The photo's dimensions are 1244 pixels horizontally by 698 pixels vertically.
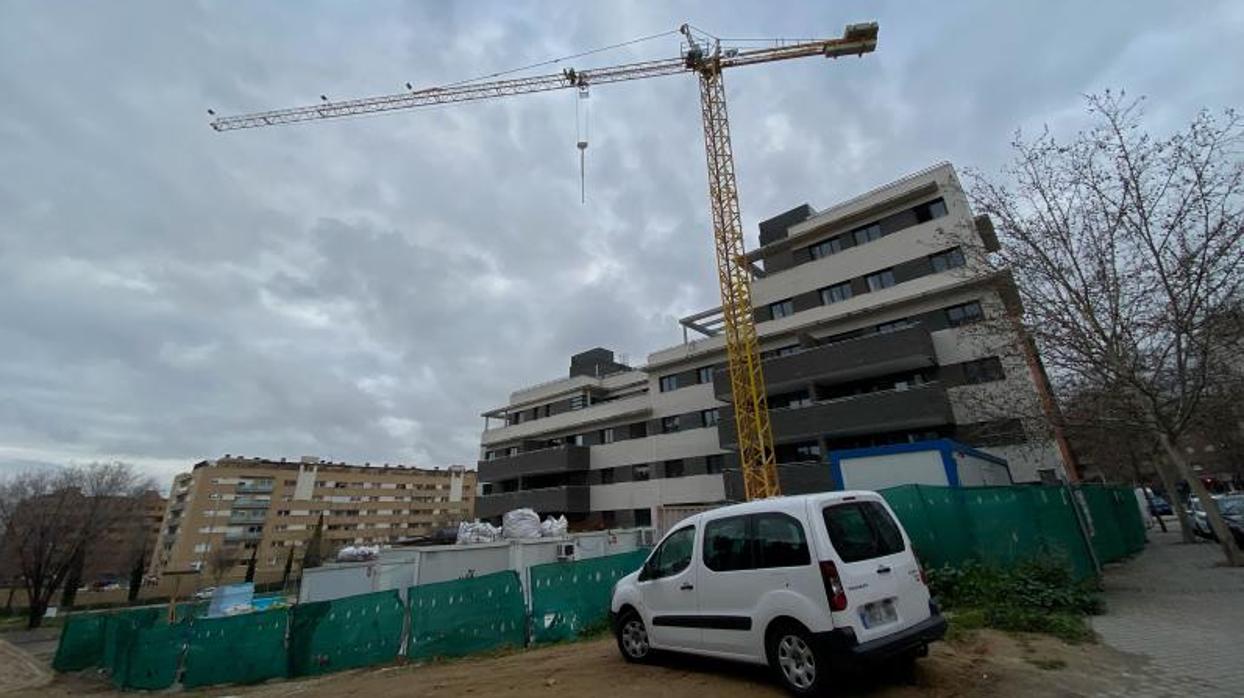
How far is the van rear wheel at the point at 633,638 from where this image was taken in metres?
6.82

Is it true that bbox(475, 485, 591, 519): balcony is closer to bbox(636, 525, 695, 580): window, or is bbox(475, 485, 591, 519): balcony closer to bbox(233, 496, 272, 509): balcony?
bbox(636, 525, 695, 580): window

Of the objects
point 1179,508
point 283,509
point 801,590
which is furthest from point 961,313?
point 283,509

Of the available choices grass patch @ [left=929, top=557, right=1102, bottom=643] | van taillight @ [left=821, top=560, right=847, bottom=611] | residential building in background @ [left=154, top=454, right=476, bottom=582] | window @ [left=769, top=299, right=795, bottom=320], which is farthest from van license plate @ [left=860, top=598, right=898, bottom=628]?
residential building in background @ [left=154, top=454, right=476, bottom=582]

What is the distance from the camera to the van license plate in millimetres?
4883

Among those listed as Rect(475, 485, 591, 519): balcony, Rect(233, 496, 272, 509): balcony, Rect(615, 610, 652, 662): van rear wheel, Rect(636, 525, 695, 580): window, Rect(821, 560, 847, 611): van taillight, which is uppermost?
Rect(233, 496, 272, 509): balcony

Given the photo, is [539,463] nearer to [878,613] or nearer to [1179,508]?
[1179,508]

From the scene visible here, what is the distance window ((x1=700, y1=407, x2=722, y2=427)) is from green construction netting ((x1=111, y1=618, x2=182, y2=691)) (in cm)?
2527

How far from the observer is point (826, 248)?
1144 inches

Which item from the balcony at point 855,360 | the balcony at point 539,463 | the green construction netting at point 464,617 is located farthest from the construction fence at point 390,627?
the balcony at point 539,463

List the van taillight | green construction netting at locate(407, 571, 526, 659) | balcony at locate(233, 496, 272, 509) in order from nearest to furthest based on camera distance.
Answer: the van taillight, green construction netting at locate(407, 571, 526, 659), balcony at locate(233, 496, 272, 509)

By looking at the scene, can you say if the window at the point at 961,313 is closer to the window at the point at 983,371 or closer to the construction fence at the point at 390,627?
the window at the point at 983,371

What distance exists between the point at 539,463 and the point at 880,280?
2485cm

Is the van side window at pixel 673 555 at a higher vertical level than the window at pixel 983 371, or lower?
lower

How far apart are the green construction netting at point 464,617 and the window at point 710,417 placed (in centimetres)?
2288
